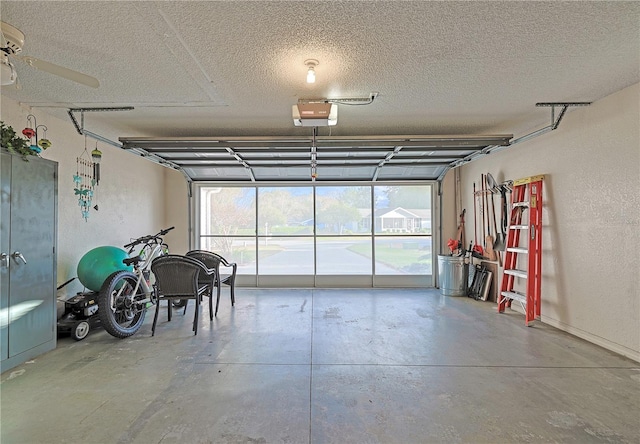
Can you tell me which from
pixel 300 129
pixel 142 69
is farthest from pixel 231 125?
pixel 142 69

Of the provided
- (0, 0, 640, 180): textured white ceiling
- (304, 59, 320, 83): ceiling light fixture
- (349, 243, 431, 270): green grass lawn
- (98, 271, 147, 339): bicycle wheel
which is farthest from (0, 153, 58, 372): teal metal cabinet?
(349, 243, 431, 270): green grass lawn

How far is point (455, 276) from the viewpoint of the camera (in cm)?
574

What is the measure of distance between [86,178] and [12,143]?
5.16 feet

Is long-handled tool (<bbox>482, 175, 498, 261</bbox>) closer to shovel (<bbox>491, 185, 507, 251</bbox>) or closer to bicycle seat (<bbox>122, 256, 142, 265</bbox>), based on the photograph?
shovel (<bbox>491, 185, 507, 251</bbox>)

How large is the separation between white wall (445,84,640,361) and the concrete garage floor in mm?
349

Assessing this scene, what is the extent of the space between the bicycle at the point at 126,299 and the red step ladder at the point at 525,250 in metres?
4.96

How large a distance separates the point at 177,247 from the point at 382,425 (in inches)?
228

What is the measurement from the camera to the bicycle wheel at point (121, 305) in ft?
11.2

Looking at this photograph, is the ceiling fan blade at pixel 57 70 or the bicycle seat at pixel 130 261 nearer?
the ceiling fan blade at pixel 57 70

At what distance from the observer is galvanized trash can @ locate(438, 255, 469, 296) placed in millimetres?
5734

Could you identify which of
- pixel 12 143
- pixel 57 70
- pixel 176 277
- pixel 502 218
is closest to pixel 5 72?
pixel 57 70

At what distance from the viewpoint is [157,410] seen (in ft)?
7.10

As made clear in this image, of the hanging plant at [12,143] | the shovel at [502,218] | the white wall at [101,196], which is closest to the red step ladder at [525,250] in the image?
the shovel at [502,218]

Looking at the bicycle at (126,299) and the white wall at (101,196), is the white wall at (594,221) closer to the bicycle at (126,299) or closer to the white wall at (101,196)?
the bicycle at (126,299)
